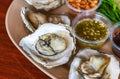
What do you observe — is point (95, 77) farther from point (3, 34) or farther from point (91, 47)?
point (3, 34)

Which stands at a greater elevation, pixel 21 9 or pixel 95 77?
pixel 21 9

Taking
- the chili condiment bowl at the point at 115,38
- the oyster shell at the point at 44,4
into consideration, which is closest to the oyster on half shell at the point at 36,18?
the oyster shell at the point at 44,4

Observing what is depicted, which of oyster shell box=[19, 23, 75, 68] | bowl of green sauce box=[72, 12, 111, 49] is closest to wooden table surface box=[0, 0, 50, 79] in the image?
oyster shell box=[19, 23, 75, 68]

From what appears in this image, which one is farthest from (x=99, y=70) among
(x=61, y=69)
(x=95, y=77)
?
(x=61, y=69)

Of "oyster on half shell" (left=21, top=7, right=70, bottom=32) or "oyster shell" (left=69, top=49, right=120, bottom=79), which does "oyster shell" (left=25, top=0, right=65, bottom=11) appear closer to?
"oyster on half shell" (left=21, top=7, right=70, bottom=32)

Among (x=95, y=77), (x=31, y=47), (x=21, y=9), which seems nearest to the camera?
(x=95, y=77)

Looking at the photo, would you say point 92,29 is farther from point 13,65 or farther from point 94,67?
point 13,65

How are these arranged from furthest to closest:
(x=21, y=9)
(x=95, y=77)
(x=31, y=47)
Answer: (x=21, y=9), (x=31, y=47), (x=95, y=77)

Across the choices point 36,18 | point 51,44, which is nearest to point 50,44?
point 51,44
